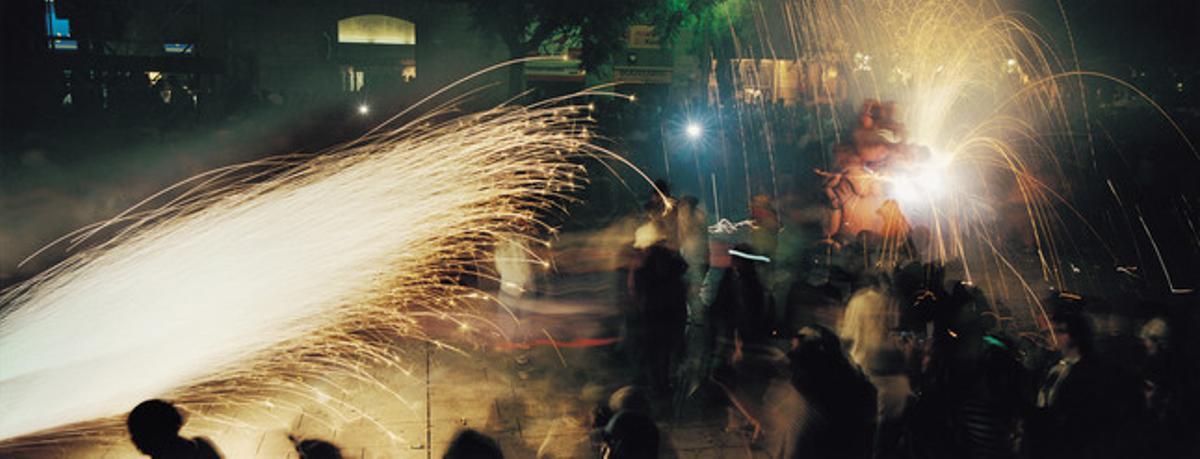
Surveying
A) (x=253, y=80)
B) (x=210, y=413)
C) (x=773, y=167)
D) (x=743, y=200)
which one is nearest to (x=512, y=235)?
(x=210, y=413)

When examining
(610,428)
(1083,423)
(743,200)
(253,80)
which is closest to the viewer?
(610,428)

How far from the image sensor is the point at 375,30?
1083 inches

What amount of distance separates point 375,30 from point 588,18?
10.3 metres

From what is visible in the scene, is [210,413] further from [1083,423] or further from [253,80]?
[253,80]

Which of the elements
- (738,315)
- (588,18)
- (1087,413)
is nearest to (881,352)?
(1087,413)

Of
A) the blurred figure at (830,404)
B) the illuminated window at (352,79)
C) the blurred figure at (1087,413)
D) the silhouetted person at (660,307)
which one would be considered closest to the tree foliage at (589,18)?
the illuminated window at (352,79)

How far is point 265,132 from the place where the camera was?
17.1m

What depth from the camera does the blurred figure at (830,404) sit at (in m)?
4.24

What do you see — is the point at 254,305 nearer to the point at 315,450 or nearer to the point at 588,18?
the point at 315,450

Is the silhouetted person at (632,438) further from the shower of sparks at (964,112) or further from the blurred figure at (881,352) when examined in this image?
the shower of sparks at (964,112)

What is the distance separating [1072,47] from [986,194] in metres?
12.1

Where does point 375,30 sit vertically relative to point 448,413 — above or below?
above

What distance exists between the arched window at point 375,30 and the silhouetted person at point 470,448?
25.4m

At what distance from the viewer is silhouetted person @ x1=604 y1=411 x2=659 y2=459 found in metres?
3.70
